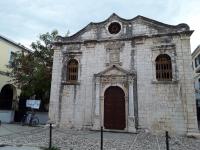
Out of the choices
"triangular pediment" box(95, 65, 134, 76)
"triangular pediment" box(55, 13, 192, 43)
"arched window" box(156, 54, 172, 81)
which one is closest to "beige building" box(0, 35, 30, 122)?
"triangular pediment" box(55, 13, 192, 43)

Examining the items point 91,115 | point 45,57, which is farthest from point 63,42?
point 91,115

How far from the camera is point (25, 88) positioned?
1650 cm

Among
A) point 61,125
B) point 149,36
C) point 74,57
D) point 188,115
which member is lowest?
point 61,125

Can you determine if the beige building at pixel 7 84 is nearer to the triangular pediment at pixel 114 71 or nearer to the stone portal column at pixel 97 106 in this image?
the stone portal column at pixel 97 106

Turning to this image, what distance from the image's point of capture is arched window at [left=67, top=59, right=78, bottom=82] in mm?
13656

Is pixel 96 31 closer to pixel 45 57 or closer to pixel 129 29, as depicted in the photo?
pixel 129 29

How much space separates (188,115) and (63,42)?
9.45 metres

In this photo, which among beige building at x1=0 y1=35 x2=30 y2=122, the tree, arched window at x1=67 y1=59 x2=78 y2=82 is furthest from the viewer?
beige building at x1=0 y1=35 x2=30 y2=122

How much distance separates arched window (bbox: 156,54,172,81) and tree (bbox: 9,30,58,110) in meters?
8.94

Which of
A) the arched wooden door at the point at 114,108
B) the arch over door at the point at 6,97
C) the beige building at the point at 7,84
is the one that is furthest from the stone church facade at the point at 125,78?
the arch over door at the point at 6,97

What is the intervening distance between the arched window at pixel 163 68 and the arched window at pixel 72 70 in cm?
543

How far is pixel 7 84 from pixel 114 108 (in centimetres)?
Answer: 1167

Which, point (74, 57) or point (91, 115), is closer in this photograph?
point (91, 115)

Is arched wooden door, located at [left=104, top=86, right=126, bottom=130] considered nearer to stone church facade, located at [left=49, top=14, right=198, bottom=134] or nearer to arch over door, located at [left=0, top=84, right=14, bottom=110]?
stone church facade, located at [left=49, top=14, right=198, bottom=134]
